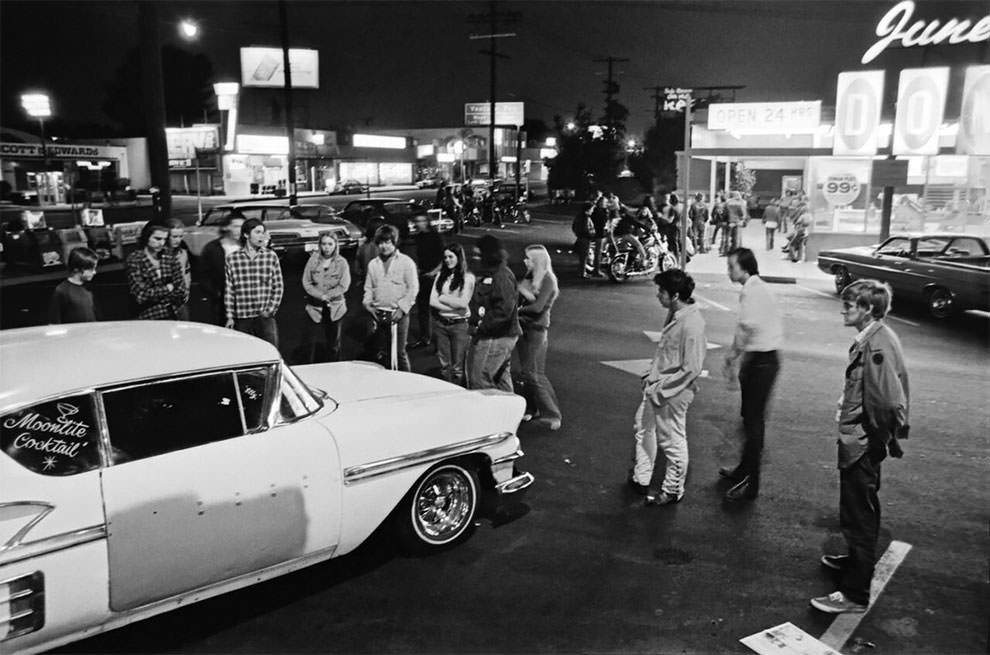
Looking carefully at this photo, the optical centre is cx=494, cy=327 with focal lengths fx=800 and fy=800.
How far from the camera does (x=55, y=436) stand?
352 cm

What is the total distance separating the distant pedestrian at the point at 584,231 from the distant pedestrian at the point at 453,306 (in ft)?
29.8

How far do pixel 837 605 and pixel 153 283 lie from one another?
21.3ft

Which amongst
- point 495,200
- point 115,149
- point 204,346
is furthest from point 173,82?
point 204,346

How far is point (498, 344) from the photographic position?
706 cm

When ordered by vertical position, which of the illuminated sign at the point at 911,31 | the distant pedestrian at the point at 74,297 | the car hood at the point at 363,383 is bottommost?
the car hood at the point at 363,383

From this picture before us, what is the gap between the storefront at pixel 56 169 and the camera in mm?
49941

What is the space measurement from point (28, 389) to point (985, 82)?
58.2 feet

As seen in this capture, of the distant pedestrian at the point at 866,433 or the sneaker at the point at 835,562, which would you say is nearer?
the distant pedestrian at the point at 866,433

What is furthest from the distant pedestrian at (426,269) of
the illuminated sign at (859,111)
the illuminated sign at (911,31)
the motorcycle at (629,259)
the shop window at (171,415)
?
the illuminated sign at (911,31)

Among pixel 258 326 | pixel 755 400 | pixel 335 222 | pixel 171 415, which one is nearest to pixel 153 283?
pixel 258 326

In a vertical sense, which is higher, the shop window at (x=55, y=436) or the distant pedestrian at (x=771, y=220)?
the distant pedestrian at (x=771, y=220)

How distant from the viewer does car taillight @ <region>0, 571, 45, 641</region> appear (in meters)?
3.25

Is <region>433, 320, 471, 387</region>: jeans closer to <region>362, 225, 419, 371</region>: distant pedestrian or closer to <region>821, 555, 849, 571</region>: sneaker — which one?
<region>362, 225, 419, 371</region>: distant pedestrian

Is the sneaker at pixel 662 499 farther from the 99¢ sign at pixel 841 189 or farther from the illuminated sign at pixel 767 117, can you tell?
the 99¢ sign at pixel 841 189
